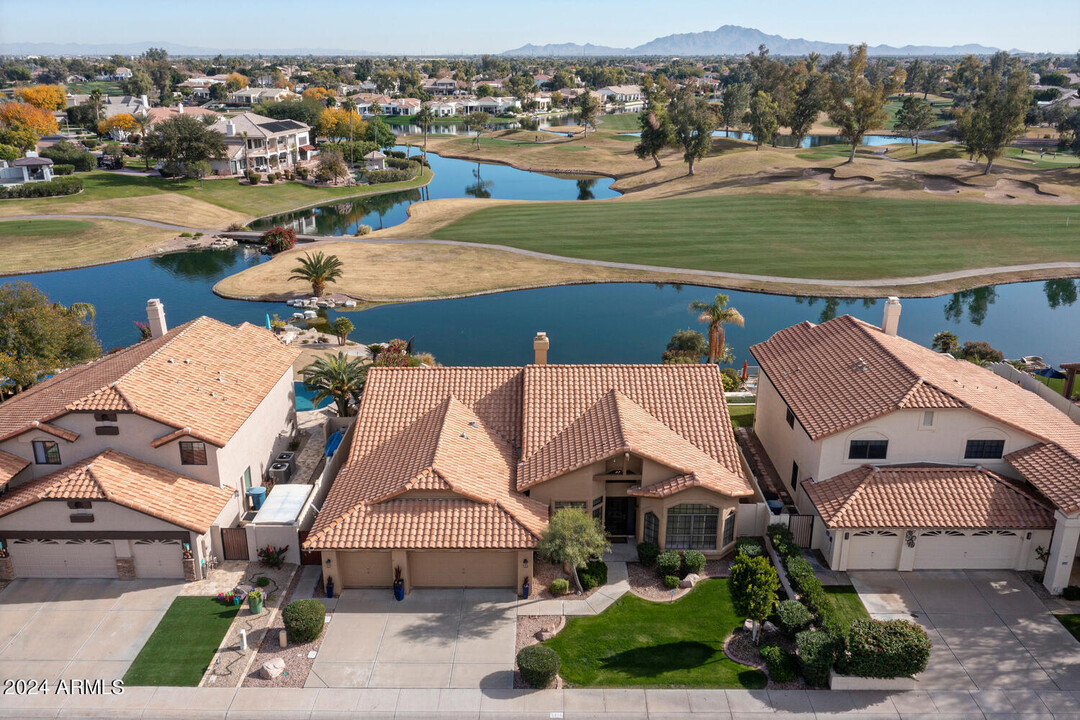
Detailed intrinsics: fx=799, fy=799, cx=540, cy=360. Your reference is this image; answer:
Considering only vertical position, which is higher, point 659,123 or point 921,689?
point 659,123

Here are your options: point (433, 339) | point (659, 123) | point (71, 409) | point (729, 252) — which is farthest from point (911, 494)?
point (659, 123)

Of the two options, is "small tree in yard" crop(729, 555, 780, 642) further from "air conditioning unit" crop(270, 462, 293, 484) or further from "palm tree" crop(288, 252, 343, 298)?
"palm tree" crop(288, 252, 343, 298)

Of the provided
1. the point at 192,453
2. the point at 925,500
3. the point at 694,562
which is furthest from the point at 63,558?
the point at 925,500

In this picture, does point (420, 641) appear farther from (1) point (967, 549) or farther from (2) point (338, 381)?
(1) point (967, 549)

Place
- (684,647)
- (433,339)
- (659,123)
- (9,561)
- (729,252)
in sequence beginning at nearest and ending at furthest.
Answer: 1. (684,647)
2. (9,561)
3. (433,339)
4. (729,252)
5. (659,123)

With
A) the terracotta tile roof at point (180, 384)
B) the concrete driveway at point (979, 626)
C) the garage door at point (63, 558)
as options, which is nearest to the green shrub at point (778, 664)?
the concrete driveway at point (979, 626)

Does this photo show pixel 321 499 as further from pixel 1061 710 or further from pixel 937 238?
pixel 937 238

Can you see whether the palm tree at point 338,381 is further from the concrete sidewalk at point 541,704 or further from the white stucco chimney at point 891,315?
the white stucco chimney at point 891,315

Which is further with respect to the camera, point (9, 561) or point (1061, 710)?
point (9, 561)
